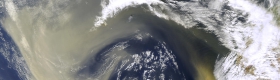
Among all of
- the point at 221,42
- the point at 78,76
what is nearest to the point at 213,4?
the point at 221,42

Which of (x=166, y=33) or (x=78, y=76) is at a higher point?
(x=78, y=76)

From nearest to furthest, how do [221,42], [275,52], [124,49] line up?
[275,52]
[221,42]
[124,49]

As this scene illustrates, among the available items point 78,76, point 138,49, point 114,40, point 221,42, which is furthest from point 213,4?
Result: point 78,76

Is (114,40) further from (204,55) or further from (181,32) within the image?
(204,55)

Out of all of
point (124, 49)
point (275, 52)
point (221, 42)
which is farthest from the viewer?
point (124, 49)

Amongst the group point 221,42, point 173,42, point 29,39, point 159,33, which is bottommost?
point 221,42

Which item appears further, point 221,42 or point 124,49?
point 124,49

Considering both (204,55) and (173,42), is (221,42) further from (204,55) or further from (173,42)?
(173,42)
